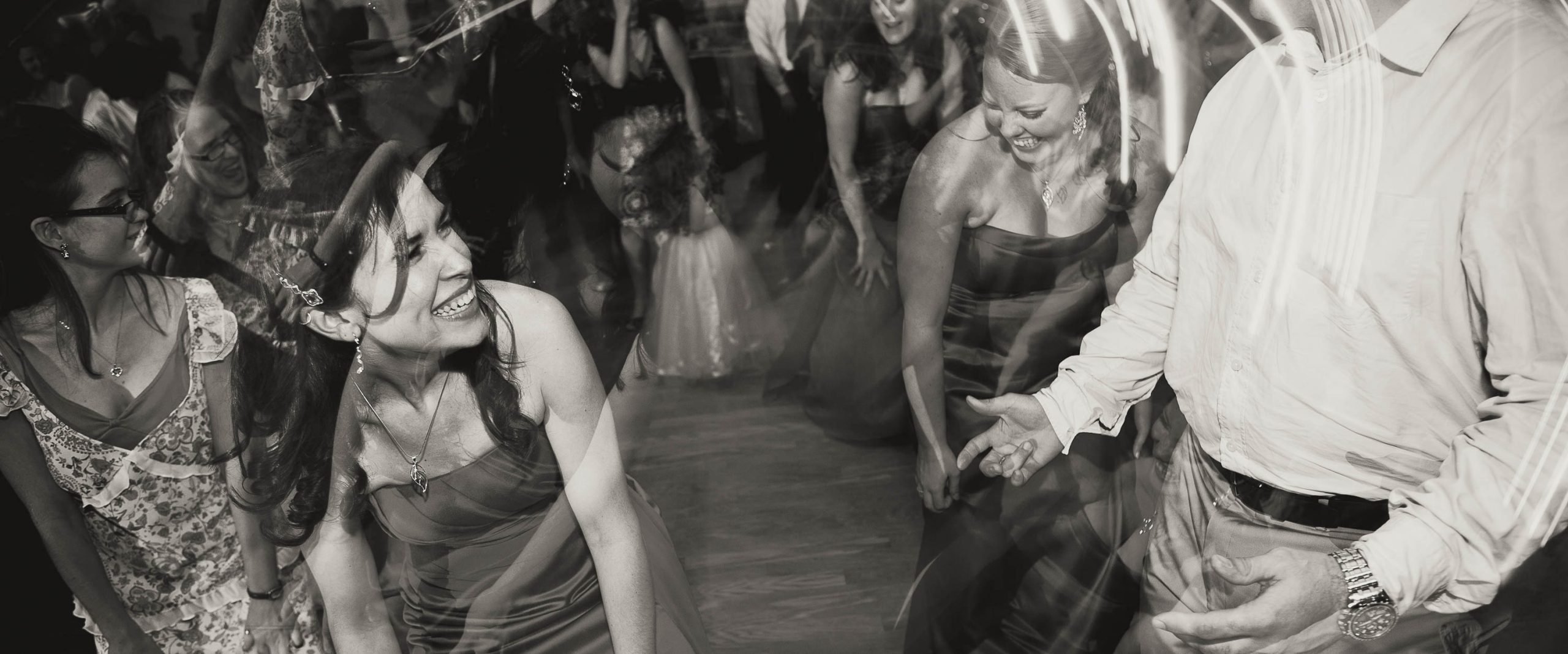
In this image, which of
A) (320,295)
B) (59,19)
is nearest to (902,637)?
(320,295)

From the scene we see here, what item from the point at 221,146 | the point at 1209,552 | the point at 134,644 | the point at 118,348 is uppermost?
the point at 221,146

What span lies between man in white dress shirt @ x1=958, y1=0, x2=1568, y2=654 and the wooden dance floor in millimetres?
271

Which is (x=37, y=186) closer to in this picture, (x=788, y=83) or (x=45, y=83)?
(x=45, y=83)

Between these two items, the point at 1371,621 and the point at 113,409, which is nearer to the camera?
the point at 1371,621

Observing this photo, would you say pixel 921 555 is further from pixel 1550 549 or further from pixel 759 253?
pixel 1550 549

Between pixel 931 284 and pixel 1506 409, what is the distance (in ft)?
1.70

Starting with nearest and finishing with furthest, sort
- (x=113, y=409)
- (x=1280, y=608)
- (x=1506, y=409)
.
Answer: (x=1506, y=409) → (x=1280, y=608) → (x=113, y=409)

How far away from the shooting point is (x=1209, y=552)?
3.23ft

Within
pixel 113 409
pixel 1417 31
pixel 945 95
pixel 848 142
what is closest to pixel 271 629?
pixel 113 409

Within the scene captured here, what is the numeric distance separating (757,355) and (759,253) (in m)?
0.13

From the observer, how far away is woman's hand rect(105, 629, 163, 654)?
114 centimetres

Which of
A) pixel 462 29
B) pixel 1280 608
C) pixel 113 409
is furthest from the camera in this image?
pixel 113 409

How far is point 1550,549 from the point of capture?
2.72 feet

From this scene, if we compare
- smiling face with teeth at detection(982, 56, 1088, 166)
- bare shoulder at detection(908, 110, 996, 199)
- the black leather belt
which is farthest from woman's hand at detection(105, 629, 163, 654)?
the black leather belt
